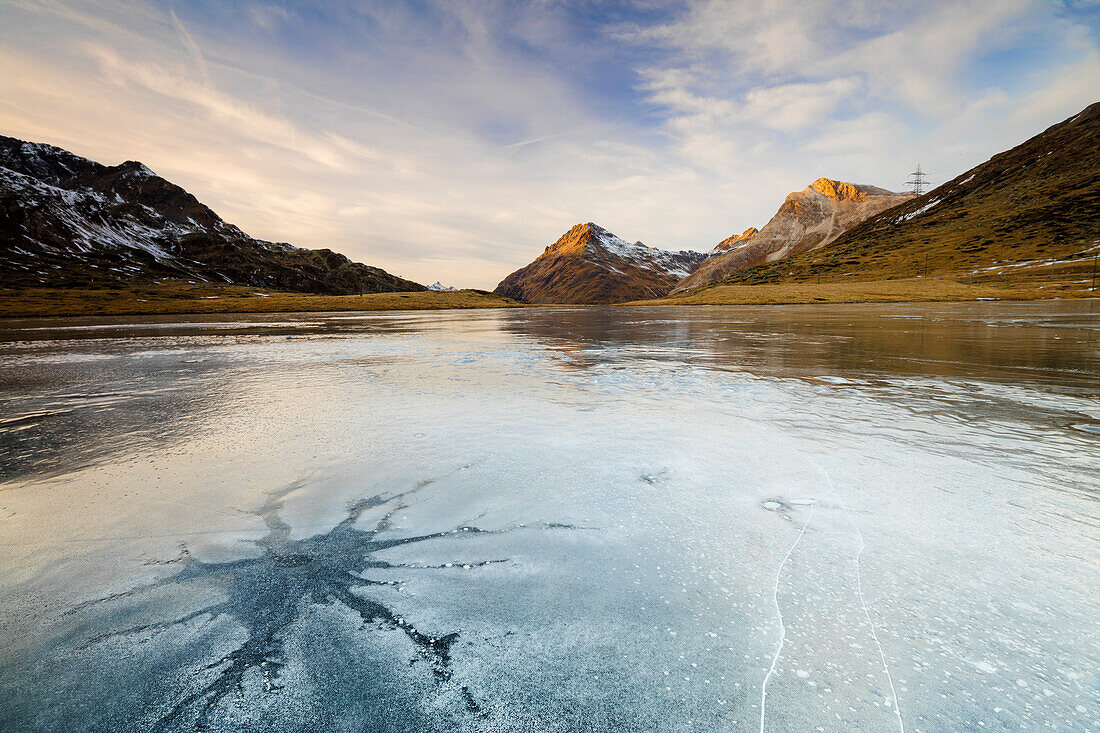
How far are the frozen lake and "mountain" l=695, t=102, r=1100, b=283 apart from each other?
11558 centimetres

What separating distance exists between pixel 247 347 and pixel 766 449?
22346mm

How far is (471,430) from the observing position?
7223 mm

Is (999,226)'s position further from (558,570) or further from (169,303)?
(169,303)

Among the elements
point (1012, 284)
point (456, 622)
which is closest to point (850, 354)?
point (456, 622)

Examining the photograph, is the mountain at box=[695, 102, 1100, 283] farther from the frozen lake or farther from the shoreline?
the frozen lake

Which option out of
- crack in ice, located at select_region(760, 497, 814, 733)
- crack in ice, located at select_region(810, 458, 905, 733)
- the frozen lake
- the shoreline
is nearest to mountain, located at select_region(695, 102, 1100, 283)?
the shoreline

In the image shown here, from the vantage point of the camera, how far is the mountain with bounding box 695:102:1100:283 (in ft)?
332

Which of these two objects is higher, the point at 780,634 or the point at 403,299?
the point at 403,299

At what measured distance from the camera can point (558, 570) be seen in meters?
3.51

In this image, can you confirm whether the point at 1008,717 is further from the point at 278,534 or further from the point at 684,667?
the point at 278,534

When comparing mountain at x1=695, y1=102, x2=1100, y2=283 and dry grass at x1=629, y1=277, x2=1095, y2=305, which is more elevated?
mountain at x1=695, y1=102, x2=1100, y2=283

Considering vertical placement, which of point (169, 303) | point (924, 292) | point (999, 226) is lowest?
point (169, 303)

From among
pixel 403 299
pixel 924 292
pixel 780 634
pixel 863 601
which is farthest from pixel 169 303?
pixel 924 292

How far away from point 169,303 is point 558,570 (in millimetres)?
110316
